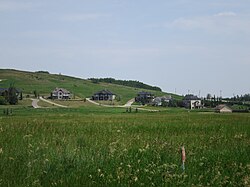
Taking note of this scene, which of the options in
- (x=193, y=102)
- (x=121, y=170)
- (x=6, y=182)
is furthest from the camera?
(x=193, y=102)

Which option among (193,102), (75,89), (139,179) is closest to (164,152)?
(139,179)

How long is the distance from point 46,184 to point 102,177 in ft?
3.72

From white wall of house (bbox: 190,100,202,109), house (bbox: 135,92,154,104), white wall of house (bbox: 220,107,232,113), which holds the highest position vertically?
house (bbox: 135,92,154,104)

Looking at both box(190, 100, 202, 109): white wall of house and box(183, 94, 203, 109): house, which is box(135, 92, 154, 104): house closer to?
box(183, 94, 203, 109): house

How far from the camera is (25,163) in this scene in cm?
823

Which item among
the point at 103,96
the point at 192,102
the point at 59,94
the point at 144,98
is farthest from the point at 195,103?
the point at 59,94

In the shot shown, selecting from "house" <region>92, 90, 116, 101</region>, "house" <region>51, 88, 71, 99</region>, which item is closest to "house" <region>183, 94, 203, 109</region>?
"house" <region>92, 90, 116, 101</region>

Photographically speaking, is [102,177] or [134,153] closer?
[102,177]

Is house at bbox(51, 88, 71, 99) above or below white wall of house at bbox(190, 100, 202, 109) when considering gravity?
above

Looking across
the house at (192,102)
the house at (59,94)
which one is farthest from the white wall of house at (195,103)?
the house at (59,94)

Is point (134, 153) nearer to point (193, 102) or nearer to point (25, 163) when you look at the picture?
point (25, 163)

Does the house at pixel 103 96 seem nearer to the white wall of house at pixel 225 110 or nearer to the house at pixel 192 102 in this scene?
the house at pixel 192 102

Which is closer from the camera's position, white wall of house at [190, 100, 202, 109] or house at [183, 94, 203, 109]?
house at [183, 94, 203, 109]

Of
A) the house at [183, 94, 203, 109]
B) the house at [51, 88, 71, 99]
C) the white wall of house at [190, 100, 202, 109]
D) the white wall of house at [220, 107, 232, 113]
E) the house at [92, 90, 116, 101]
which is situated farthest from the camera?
the house at [92, 90, 116, 101]
